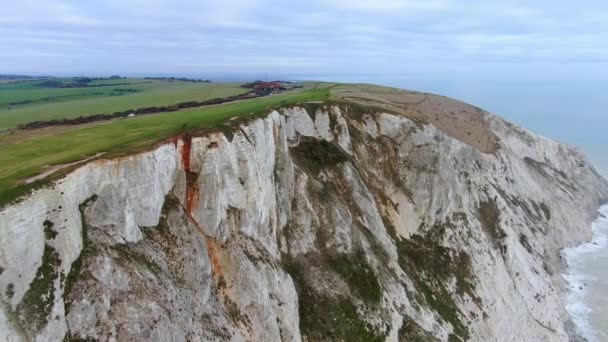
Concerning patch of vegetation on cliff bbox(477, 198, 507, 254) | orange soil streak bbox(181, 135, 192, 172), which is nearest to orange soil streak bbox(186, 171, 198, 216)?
orange soil streak bbox(181, 135, 192, 172)

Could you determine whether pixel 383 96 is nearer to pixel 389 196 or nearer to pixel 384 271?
pixel 389 196

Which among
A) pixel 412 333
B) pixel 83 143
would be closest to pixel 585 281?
pixel 412 333

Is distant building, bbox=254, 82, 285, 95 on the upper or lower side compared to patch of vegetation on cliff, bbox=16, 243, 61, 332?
upper

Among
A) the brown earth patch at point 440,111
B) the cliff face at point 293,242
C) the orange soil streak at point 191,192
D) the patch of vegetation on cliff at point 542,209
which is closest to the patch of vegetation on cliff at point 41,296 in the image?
the cliff face at point 293,242

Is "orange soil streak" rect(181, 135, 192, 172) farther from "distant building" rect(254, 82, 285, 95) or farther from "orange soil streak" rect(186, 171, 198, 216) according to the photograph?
"distant building" rect(254, 82, 285, 95)

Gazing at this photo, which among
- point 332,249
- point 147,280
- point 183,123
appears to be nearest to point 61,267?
point 147,280

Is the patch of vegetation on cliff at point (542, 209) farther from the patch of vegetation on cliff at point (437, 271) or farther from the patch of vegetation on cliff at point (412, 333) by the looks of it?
the patch of vegetation on cliff at point (412, 333)
